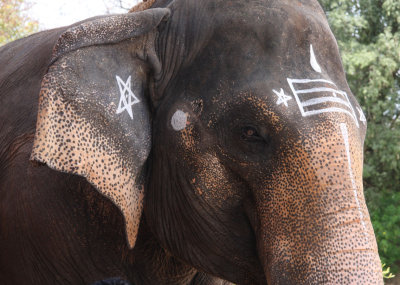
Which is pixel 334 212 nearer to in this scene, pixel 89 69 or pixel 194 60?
pixel 194 60

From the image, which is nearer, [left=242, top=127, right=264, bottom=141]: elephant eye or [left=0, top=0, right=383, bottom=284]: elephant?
[left=0, top=0, right=383, bottom=284]: elephant

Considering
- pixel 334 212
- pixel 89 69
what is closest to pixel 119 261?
pixel 89 69

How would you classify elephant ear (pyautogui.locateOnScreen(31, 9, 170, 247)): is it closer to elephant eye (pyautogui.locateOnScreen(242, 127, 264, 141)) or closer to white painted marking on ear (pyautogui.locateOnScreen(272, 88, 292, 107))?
elephant eye (pyautogui.locateOnScreen(242, 127, 264, 141))

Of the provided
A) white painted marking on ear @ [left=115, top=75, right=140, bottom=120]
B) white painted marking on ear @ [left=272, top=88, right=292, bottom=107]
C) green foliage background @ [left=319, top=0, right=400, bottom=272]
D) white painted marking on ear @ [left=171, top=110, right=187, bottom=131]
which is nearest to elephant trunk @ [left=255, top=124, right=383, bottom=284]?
white painted marking on ear @ [left=272, top=88, right=292, bottom=107]

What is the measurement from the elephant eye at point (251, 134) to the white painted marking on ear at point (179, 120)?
20 cm

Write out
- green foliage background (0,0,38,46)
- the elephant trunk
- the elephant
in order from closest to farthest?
the elephant trunk → the elephant → green foliage background (0,0,38,46)

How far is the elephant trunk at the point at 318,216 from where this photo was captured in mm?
1364

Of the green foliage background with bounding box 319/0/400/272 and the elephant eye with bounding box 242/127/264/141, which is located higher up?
the elephant eye with bounding box 242/127/264/141

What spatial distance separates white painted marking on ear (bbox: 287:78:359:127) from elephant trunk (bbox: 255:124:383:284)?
0.21 feet

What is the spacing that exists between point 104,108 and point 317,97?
63 centimetres

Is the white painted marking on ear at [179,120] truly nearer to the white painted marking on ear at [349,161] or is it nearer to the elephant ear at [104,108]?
the elephant ear at [104,108]

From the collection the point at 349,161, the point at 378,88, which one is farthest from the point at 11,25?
the point at 349,161

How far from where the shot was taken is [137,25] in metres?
1.72

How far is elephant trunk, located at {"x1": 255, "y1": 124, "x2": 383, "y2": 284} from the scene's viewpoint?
1364 mm
